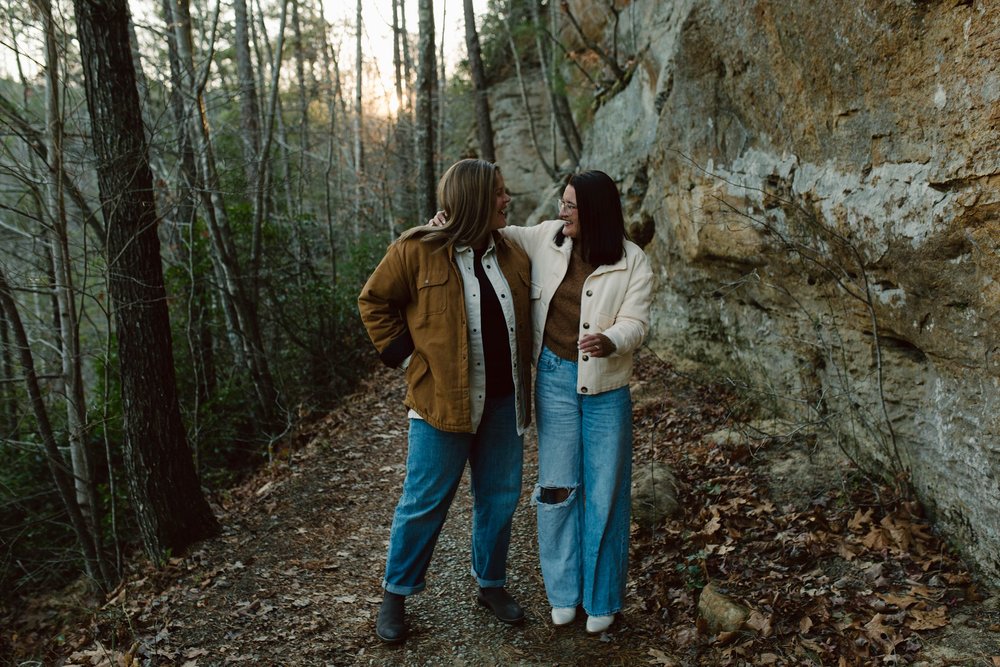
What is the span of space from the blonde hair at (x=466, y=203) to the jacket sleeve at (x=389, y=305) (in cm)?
19

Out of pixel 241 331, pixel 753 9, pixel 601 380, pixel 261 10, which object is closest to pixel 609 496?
pixel 601 380

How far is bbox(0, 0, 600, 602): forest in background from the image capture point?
18.2ft

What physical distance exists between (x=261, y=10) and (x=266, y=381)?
11.0 metres

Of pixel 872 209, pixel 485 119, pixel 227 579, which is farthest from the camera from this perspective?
pixel 485 119

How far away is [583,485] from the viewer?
148 inches

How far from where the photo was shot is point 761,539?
177 inches

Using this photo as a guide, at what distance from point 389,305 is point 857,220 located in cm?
304

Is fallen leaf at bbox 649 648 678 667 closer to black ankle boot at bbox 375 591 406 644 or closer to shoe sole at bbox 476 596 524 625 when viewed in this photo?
shoe sole at bbox 476 596 524 625

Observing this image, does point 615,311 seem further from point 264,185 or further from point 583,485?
point 264,185

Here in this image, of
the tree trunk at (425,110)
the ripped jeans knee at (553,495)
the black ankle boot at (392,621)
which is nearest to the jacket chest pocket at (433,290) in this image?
the ripped jeans knee at (553,495)

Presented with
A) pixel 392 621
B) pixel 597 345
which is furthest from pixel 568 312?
pixel 392 621

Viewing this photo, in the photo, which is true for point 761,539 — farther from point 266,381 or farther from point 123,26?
point 266,381

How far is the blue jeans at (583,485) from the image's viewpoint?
3602 mm

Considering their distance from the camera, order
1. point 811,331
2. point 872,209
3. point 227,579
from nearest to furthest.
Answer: point 872,209
point 227,579
point 811,331
